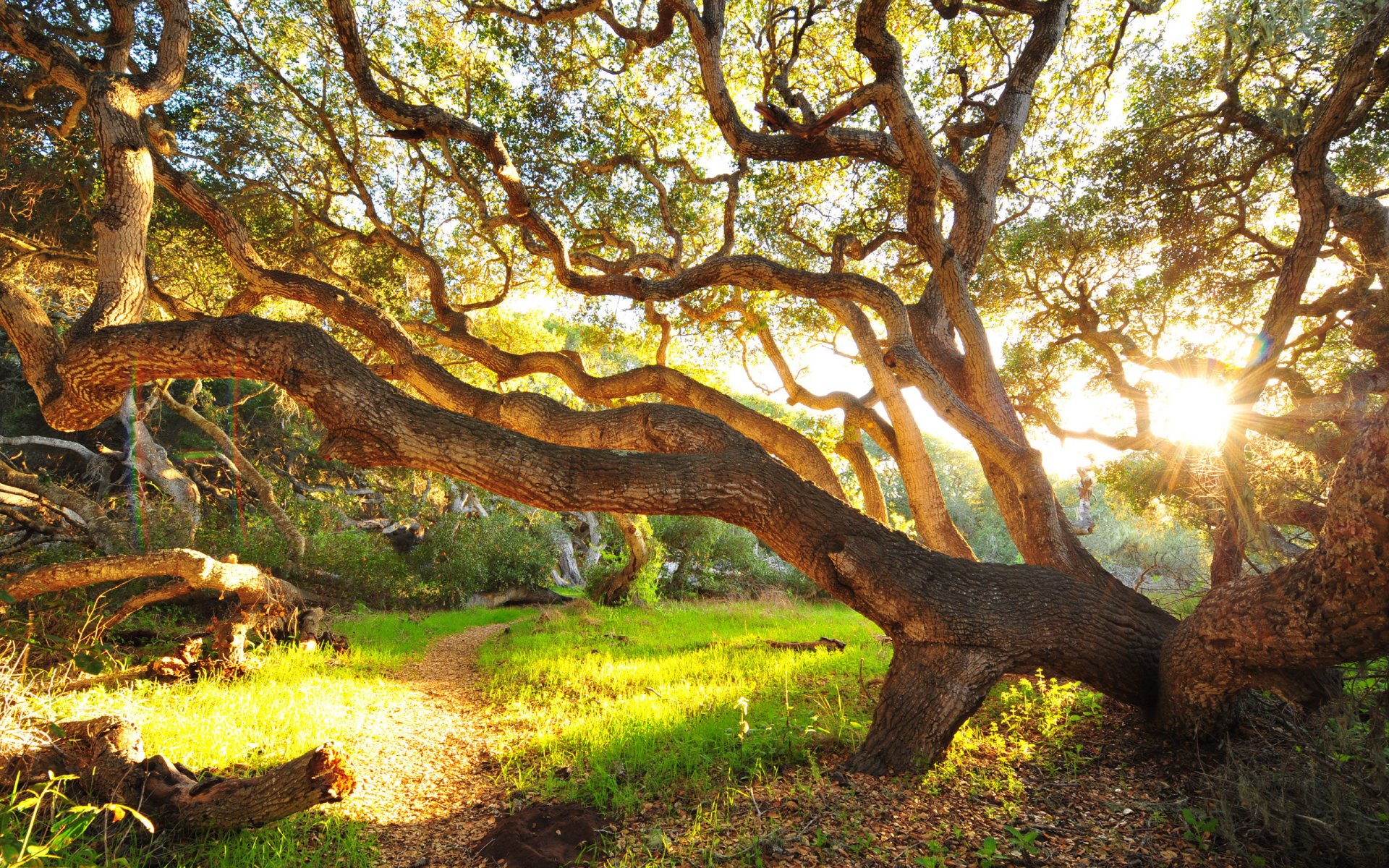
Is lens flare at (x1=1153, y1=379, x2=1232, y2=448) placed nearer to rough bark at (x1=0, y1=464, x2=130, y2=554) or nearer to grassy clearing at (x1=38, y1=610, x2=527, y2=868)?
grassy clearing at (x1=38, y1=610, x2=527, y2=868)

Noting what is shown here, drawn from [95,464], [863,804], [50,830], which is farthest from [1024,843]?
[95,464]

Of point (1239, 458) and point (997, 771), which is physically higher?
point (1239, 458)

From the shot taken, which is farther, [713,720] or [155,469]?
[155,469]

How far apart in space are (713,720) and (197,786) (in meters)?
3.22

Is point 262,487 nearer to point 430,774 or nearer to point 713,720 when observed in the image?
point 430,774

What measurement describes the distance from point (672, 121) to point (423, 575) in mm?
11125

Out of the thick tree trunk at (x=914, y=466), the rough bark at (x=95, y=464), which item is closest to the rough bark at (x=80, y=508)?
the rough bark at (x=95, y=464)

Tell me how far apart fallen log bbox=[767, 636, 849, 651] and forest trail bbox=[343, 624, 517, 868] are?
393 cm

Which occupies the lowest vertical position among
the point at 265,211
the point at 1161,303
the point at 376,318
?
the point at 376,318

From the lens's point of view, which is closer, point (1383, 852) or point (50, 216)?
point (1383, 852)

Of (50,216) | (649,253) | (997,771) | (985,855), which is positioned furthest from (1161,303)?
(50,216)

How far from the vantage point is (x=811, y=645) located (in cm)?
816

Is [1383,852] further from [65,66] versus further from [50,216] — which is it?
[50,216]

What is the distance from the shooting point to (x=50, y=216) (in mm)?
8203
